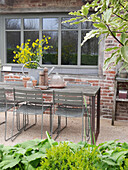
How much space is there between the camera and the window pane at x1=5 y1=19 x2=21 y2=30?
217 inches

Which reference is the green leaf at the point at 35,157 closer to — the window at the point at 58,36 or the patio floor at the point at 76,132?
the patio floor at the point at 76,132

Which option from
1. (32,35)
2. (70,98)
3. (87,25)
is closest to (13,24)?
(32,35)

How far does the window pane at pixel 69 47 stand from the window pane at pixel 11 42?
3.95 feet

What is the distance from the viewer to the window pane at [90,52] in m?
5.11

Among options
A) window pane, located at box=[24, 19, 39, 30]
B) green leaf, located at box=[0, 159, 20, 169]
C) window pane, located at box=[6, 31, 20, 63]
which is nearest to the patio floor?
window pane, located at box=[6, 31, 20, 63]

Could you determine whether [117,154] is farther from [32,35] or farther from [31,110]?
[32,35]

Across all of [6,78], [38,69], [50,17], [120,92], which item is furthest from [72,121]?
[50,17]

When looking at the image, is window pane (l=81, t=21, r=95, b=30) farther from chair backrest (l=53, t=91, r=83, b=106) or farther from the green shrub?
the green shrub

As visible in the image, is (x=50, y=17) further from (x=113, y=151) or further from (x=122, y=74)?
(x=113, y=151)

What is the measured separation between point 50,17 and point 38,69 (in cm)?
199

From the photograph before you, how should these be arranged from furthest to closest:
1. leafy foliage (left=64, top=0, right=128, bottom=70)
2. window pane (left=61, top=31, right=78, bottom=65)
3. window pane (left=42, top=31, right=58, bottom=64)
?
window pane (left=42, top=31, right=58, bottom=64) → window pane (left=61, top=31, right=78, bottom=65) → leafy foliage (left=64, top=0, right=128, bottom=70)

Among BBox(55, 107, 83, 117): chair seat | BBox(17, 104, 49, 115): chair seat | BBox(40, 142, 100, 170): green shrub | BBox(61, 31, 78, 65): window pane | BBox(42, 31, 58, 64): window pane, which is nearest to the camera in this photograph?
BBox(40, 142, 100, 170): green shrub

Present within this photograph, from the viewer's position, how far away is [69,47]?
529 cm

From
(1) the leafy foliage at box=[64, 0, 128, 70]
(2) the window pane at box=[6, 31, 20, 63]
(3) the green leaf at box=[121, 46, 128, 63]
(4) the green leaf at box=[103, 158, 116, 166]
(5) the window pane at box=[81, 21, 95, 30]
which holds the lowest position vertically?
(4) the green leaf at box=[103, 158, 116, 166]
